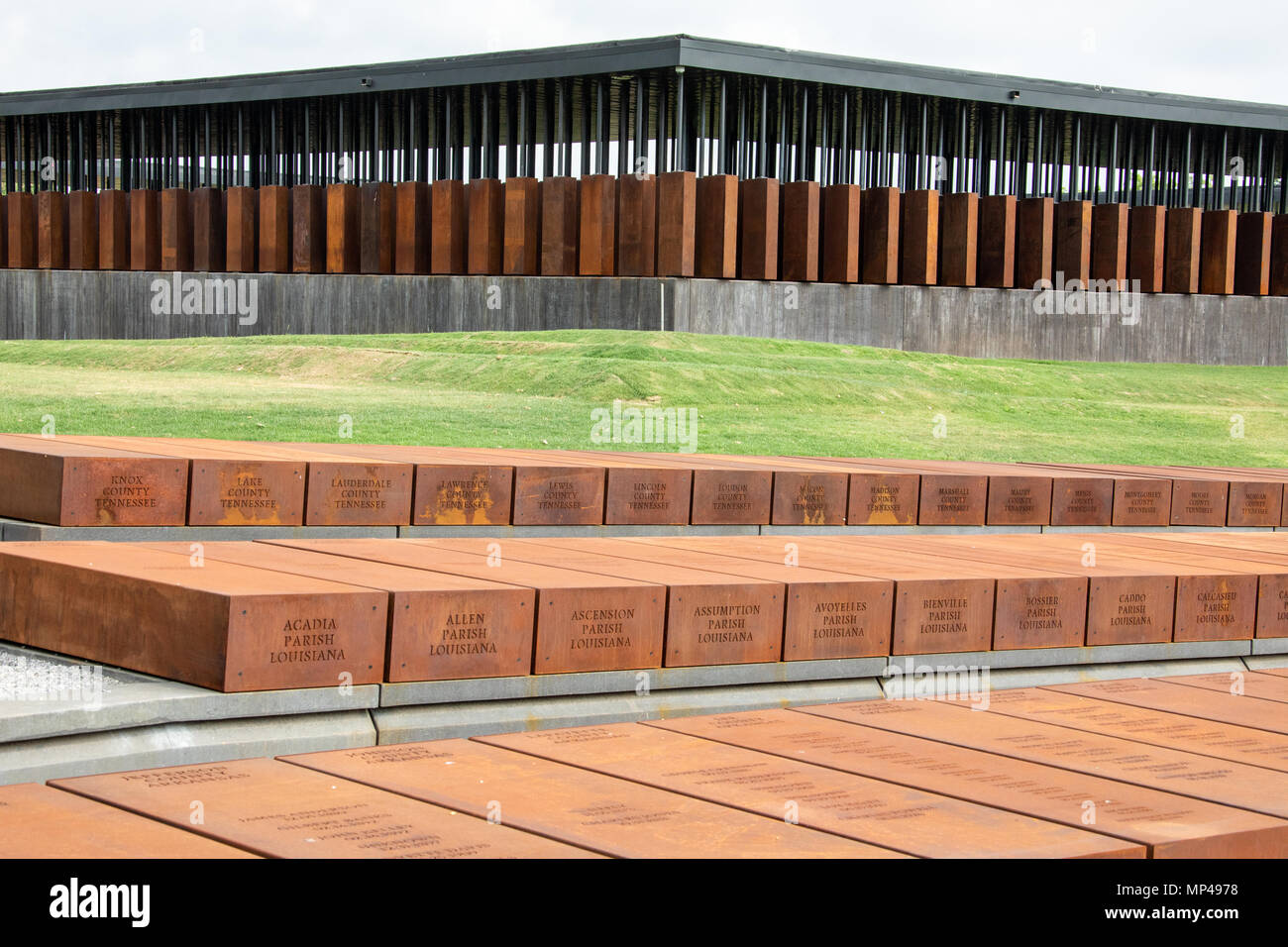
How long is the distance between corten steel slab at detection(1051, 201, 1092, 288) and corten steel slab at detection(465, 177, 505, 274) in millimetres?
10812

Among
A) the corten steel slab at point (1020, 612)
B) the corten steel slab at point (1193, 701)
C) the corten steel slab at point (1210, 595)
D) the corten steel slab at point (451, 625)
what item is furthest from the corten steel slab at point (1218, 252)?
the corten steel slab at point (451, 625)

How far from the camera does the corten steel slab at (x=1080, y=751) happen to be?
17.3ft

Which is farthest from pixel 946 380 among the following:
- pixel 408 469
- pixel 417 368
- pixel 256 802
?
pixel 256 802

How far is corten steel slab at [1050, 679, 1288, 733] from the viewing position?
672cm

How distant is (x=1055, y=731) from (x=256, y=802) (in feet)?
10.7

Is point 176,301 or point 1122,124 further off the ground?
point 1122,124

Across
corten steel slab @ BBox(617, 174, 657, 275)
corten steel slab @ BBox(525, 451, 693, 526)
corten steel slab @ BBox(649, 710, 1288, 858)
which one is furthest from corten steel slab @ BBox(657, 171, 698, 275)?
corten steel slab @ BBox(649, 710, 1288, 858)

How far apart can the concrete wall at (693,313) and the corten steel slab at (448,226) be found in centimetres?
34

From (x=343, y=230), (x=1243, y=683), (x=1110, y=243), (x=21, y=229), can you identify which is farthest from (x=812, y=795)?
(x=21, y=229)

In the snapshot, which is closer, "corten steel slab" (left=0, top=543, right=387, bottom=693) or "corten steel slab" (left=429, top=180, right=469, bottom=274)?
"corten steel slab" (left=0, top=543, right=387, bottom=693)

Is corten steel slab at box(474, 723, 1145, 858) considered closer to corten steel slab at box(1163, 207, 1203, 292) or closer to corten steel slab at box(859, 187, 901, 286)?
corten steel slab at box(859, 187, 901, 286)

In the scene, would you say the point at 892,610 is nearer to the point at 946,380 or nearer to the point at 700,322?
the point at 946,380

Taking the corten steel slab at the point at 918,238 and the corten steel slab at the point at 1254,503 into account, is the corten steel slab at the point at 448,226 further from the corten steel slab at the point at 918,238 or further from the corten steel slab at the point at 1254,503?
the corten steel slab at the point at 1254,503
